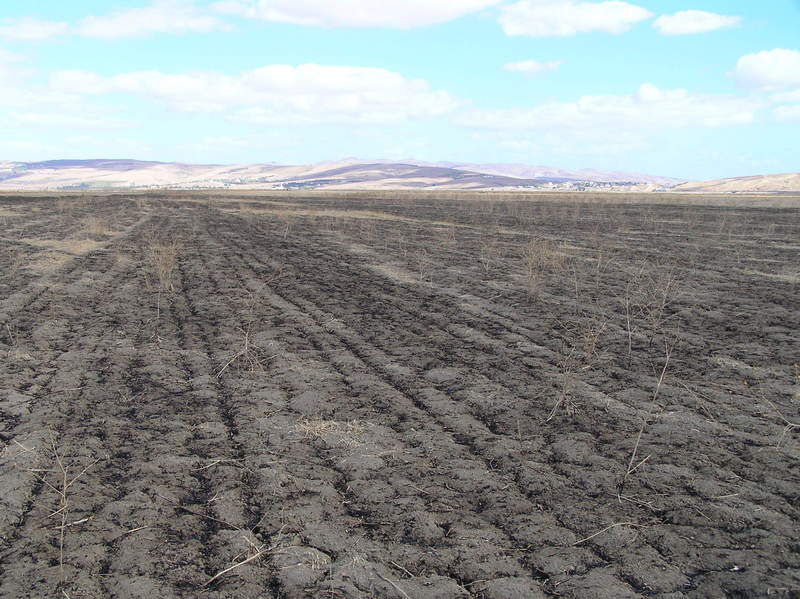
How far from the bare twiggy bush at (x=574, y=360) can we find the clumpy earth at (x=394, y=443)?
4cm

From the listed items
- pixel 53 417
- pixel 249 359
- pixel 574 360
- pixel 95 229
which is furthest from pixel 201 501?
pixel 95 229

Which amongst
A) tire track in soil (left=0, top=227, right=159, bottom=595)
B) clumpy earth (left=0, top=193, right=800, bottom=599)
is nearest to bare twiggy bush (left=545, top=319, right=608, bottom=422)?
clumpy earth (left=0, top=193, right=800, bottom=599)

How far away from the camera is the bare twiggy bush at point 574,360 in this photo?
4480mm

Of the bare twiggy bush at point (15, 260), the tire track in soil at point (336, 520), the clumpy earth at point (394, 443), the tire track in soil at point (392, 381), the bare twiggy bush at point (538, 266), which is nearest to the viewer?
the tire track in soil at point (336, 520)

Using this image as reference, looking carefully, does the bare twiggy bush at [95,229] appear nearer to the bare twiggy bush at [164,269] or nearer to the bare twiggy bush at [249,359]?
the bare twiggy bush at [164,269]

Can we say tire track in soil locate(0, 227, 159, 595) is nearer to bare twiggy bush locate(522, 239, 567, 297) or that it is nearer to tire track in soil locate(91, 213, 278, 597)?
tire track in soil locate(91, 213, 278, 597)

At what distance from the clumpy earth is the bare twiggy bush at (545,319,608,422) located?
0.14ft

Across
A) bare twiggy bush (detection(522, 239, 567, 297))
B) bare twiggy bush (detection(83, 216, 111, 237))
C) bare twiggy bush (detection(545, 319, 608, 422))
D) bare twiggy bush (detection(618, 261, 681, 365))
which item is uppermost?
bare twiggy bush (detection(83, 216, 111, 237))

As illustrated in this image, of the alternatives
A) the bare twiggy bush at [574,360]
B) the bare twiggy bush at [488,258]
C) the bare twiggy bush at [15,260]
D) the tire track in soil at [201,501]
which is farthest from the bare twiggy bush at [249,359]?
the bare twiggy bush at [15,260]

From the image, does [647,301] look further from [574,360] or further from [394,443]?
[394,443]

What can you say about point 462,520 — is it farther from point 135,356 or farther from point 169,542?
point 135,356

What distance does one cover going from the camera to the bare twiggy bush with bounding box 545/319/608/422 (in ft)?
14.7

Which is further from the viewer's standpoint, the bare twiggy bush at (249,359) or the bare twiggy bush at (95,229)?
the bare twiggy bush at (95,229)

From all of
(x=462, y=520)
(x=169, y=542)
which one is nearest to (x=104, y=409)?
(x=169, y=542)
